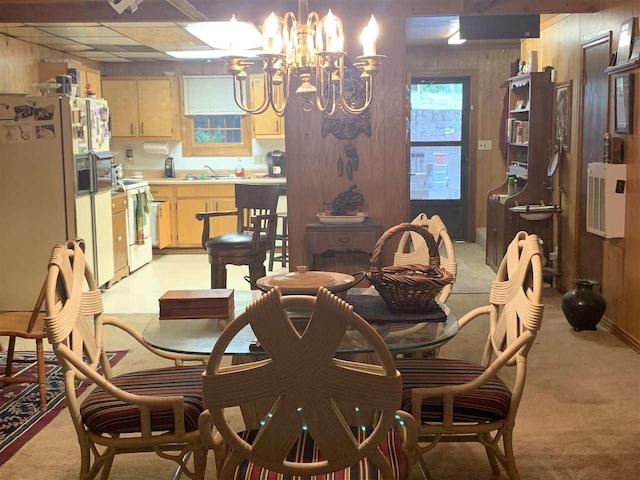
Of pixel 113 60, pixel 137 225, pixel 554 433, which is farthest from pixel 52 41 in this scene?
pixel 554 433

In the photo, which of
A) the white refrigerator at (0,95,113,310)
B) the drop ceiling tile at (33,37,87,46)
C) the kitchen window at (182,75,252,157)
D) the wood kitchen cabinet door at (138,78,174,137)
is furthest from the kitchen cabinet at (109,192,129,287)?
the kitchen window at (182,75,252,157)

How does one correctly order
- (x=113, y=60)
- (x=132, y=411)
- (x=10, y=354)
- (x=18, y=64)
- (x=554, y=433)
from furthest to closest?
(x=113, y=60), (x=18, y=64), (x=10, y=354), (x=554, y=433), (x=132, y=411)

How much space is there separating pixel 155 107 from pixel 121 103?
1.28ft

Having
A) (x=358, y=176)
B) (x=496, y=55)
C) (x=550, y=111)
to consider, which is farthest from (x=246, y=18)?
(x=496, y=55)

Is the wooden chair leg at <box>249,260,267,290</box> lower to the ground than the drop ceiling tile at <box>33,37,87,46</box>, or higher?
lower

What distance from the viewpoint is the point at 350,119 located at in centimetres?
513

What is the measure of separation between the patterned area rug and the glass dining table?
108 centimetres

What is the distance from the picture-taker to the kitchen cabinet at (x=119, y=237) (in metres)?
Answer: 6.61

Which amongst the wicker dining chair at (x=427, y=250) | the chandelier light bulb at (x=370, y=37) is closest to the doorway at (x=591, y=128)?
the wicker dining chair at (x=427, y=250)

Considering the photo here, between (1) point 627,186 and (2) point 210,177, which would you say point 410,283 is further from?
(2) point 210,177

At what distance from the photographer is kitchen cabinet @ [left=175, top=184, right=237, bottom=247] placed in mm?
8172

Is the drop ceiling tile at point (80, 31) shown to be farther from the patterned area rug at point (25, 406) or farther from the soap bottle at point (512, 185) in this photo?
the soap bottle at point (512, 185)

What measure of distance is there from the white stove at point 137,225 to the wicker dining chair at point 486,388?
4960mm

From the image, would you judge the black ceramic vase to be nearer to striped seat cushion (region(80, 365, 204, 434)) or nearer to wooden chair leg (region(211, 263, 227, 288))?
wooden chair leg (region(211, 263, 227, 288))
